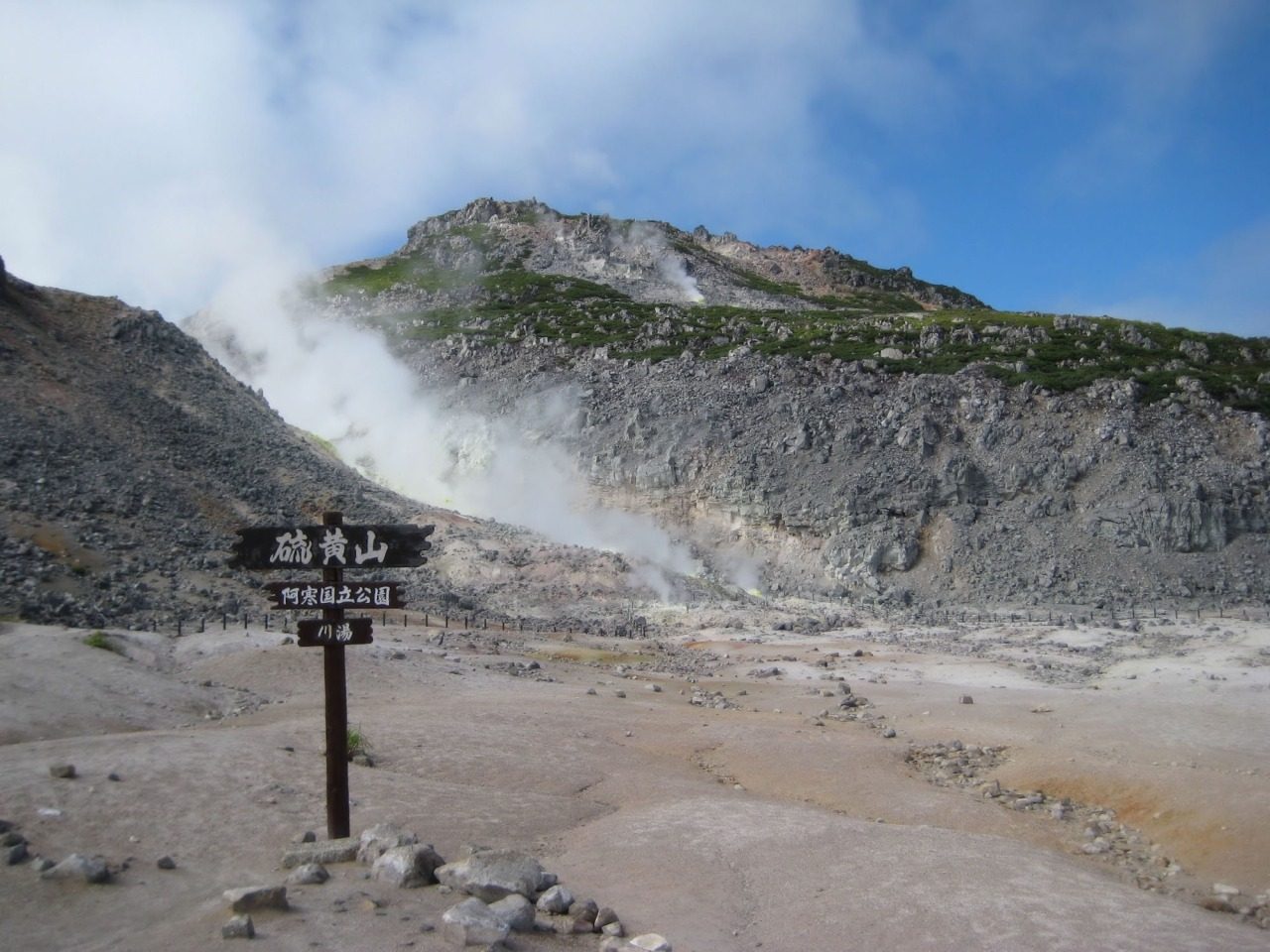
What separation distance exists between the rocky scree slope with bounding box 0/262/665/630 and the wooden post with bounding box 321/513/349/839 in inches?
700

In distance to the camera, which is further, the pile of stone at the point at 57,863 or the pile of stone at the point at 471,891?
the pile of stone at the point at 57,863

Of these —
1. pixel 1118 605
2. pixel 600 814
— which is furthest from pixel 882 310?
pixel 600 814

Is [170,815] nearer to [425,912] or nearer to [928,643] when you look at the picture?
[425,912]

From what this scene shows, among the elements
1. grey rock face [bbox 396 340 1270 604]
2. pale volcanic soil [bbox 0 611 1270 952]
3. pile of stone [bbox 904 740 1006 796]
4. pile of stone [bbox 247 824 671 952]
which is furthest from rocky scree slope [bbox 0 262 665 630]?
→ pile of stone [bbox 904 740 1006 796]

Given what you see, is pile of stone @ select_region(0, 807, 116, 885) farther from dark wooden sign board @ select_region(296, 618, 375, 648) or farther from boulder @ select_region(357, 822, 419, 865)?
dark wooden sign board @ select_region(296, 618, 375, 648)

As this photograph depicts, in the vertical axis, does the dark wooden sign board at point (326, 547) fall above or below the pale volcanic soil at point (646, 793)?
above

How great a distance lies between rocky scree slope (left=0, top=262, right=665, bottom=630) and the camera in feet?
92.0

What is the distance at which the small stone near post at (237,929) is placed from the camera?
7.00 m

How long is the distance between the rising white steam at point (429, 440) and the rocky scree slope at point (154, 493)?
8.43 m

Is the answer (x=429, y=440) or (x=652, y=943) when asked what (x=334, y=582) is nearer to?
(x=652, y=943)

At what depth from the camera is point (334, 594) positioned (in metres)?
9.97

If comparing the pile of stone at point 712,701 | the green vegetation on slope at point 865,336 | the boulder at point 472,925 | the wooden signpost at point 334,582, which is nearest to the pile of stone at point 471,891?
the boulder at point 472,925

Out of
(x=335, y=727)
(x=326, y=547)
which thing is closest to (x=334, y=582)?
(x=326, y=547)

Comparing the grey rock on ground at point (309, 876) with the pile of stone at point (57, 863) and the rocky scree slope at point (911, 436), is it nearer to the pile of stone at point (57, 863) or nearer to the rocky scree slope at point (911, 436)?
the pile of stone at point (57, 863)
